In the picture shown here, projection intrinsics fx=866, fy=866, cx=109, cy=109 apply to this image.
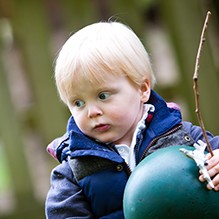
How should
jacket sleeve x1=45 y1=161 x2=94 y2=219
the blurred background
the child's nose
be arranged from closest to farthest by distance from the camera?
1. the child's nose
2. jacket sleeve x1=45 y1=161 x2=94 y2=219
3. the blurred background

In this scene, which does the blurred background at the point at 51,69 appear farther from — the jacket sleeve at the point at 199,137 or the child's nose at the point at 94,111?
the child's nose at the point at 94,111

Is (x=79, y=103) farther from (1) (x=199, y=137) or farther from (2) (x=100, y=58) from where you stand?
(1) (x=199, y=137)

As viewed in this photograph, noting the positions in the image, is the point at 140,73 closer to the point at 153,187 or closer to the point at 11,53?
the point at 153,187

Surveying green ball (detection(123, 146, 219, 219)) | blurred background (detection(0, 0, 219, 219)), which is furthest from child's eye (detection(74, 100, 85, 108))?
blurred background (detection(0, 0, 219, 219))

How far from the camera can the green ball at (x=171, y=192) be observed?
2939mm

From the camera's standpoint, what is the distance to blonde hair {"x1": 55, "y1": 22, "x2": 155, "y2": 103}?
3.29m

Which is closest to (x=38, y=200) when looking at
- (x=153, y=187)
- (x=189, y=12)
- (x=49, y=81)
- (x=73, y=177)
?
(x=49, y=81)

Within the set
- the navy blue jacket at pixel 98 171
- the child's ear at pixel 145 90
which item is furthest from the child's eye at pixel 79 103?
the child's ear at pixel 145 90

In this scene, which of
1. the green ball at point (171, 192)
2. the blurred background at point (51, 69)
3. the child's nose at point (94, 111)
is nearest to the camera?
the green ball at point (171, 192)

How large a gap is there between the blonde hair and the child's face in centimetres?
3

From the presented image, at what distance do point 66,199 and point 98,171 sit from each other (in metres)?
0.17

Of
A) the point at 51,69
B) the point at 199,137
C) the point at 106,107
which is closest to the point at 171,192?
the point at 106,107

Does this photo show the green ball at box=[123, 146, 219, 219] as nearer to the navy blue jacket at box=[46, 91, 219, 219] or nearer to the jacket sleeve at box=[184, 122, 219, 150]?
the navy blue jacket at box=[46, 91, 219, 219]

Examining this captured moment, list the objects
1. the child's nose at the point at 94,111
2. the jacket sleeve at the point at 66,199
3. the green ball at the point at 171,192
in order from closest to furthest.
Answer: the green ball at the point at 171,192, the child's nose at the point at 94,111, the jacket sleeve at the point at 66,199
